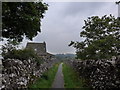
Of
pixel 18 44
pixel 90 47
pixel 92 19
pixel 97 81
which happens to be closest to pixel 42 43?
pixel 92 19

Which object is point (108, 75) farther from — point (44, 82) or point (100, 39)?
point (100, 39)

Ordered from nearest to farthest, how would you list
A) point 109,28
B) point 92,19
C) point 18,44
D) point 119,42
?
point 18,44 < point 119,42 < point 109,28 < point 92,19

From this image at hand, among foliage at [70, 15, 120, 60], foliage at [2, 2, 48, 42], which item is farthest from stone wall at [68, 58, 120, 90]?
foliage at [70, 15, 120, 60]

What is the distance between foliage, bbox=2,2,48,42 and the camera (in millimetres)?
12164

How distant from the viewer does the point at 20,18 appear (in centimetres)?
1262

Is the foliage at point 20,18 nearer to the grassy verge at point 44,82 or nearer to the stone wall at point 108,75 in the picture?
the grassy verge at point 44,82

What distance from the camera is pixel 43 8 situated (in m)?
14.7

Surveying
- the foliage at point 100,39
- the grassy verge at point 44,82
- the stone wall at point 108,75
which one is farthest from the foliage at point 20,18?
the foliage at point 100,39

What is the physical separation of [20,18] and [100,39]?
38.9ft

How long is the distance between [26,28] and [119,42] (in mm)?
11194

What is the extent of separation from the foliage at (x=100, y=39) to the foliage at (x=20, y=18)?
27.6ft

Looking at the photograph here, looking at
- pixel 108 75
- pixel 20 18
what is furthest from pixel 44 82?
pixel 108 75

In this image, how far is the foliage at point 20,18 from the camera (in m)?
12.2

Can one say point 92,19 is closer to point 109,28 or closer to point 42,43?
point 109,28
